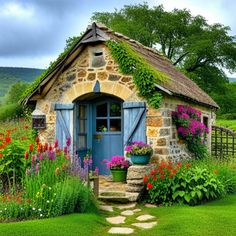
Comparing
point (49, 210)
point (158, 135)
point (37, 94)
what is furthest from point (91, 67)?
point (49, 210)

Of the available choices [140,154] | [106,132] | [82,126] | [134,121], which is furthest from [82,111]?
[140,154]

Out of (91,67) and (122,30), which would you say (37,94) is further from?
(122,30)

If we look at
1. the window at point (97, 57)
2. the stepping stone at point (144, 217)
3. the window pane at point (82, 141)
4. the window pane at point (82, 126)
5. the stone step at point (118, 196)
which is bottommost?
the stepping stone at point (144, 217)

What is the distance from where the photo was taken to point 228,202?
871 cm

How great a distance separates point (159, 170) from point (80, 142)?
127 inches

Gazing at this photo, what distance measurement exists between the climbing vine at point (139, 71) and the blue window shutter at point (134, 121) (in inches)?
13.2

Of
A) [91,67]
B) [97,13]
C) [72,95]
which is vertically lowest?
[72,95]

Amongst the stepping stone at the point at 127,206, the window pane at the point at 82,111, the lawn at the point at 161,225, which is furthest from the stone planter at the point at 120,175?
the lawn at the point at 161,225

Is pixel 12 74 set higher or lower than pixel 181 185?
higher

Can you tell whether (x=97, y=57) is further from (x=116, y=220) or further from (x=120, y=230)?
(x=120, y=230)

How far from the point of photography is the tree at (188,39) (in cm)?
3266

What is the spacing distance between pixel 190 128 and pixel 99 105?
9.41 feet

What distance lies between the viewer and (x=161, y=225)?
6855 mm

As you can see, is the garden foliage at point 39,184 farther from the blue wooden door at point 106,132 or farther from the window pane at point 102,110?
the window pane at point 102,110
